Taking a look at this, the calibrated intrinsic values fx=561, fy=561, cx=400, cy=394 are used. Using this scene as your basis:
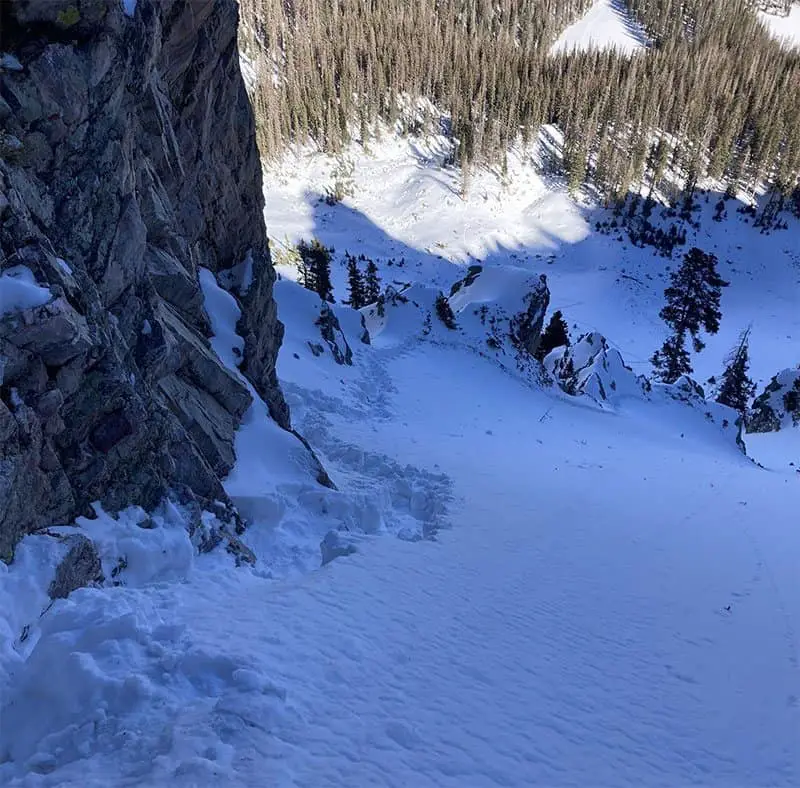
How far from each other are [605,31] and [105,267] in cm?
13959

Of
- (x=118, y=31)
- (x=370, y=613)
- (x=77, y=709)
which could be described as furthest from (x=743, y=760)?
(x=118, y=31)

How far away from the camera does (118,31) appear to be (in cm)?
780

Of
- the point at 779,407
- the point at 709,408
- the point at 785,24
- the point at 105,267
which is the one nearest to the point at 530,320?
the point at 709,408

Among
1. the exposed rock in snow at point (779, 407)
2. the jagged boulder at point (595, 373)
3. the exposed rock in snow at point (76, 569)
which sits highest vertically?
the exposed rock in snow at point (76, 569)

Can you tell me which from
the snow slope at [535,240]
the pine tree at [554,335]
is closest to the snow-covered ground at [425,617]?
the pine tree at [554,335]

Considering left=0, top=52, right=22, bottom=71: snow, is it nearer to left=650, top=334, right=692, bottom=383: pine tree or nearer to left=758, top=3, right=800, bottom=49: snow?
left=650, top=334, right=692, bottom=383: pine tree

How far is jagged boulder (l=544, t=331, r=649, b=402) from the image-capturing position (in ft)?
92.3

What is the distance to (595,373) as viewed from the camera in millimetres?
28453

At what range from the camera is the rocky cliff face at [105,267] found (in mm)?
6359

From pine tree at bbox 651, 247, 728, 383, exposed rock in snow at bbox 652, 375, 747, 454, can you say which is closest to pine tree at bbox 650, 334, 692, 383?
pine tree at bbox 651, 247, 728, 383

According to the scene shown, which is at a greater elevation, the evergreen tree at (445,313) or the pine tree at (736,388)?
the evergreen tree at (445,313)

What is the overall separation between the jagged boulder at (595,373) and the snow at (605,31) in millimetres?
98961

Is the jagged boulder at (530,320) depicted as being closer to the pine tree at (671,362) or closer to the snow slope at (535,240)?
the pine tree at (671,362)

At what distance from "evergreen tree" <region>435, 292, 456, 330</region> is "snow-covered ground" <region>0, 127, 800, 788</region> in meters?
6.57
